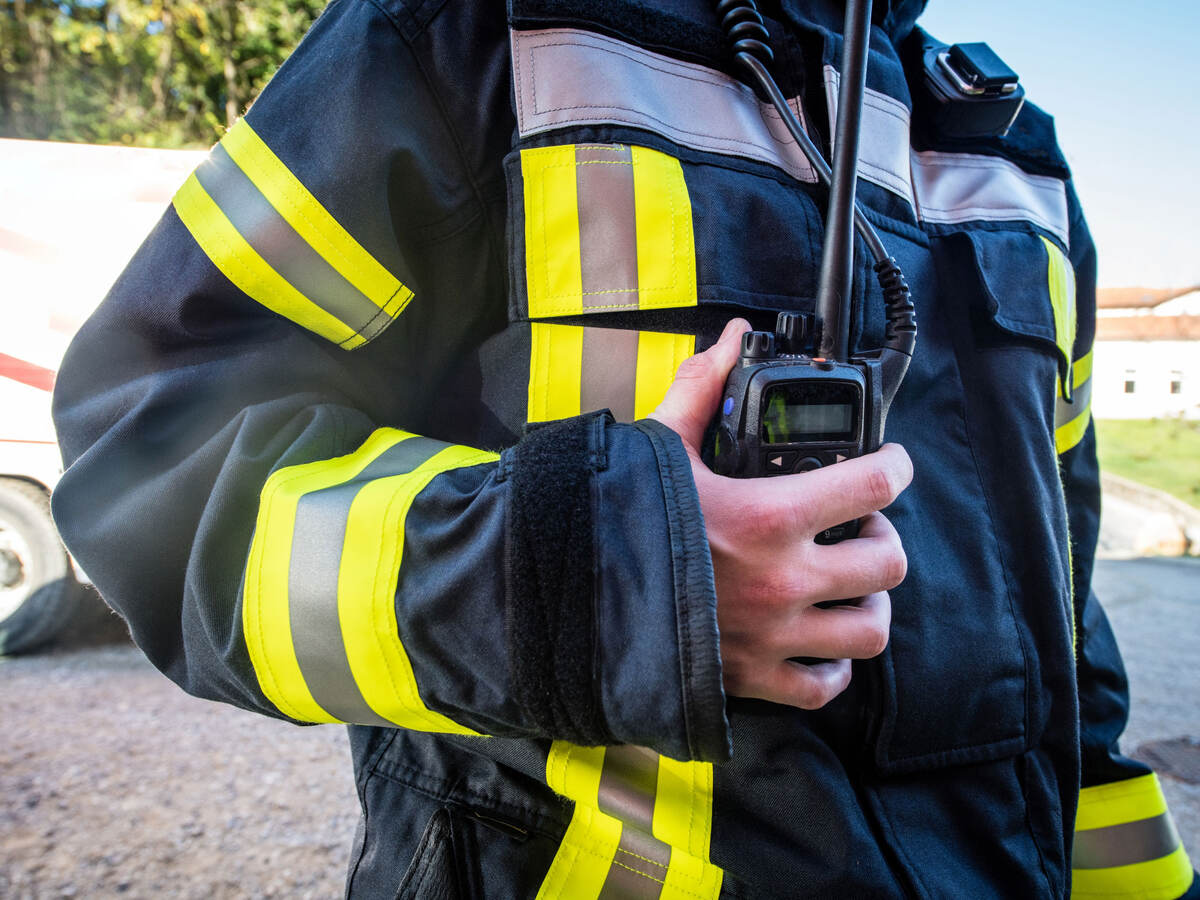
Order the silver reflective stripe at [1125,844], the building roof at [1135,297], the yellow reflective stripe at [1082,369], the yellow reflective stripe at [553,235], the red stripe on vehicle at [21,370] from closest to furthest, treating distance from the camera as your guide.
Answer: the yellow reflective stripe at [553,235]
the silver reflective stripe at [1125,844]
the yellow reflective stripe at [1082,369]
the red stripe on vehicle at [21,370]
the building roof at [1135,297]

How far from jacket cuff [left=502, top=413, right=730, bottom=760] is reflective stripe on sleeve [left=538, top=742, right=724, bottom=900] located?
0.56ft

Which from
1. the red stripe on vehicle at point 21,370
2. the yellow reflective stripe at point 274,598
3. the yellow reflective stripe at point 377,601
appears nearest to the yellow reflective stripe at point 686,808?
the yellow reflective stripe at point 377,601

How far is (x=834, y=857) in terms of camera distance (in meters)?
0.74

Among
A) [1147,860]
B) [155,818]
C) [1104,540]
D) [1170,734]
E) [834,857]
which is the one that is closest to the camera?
[834,857]

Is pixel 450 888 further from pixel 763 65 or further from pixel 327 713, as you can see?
pixel 763 65

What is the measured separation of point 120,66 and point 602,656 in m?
11.9

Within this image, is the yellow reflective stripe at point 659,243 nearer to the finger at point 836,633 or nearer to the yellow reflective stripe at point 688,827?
the finger at point 836,633

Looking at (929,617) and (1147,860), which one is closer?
(929,617)

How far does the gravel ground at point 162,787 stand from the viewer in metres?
2.18

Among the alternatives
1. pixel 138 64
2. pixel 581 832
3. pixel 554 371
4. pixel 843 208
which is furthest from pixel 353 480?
pixel 138 64

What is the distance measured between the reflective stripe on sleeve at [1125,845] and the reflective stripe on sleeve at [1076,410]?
0.54 m

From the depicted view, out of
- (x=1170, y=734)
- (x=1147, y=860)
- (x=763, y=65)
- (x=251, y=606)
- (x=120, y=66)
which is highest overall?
(x=120, y=66)

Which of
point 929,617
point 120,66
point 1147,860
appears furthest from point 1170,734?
point 120,66

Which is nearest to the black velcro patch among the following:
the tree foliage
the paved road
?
the paved road
